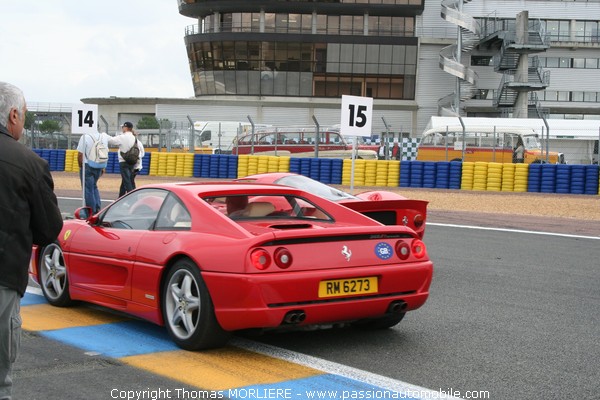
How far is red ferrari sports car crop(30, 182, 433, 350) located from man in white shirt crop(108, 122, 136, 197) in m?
9.70

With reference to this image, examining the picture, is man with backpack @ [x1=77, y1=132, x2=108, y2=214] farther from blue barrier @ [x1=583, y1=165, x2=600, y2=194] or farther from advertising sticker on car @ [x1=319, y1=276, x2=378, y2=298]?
blue barrier @ [x1=583, y1=165, x2=600, y2=194]

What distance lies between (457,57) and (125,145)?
43.5 metres

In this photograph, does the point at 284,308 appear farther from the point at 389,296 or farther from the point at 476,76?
the point at 476,76

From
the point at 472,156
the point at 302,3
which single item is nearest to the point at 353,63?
the point at 302,3

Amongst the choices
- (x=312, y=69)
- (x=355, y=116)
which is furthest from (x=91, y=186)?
(x=312, y=69)

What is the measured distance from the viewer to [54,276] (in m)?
7.14

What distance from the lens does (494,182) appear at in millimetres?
25484

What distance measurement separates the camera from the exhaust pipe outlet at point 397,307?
18.9 feet

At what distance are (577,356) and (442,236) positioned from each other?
Result: 330 inches

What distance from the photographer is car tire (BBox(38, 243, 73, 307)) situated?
7.02m

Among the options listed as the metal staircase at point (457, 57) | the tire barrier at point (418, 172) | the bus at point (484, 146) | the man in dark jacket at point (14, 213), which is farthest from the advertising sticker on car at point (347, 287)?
the metal staircase at point (457, 57)

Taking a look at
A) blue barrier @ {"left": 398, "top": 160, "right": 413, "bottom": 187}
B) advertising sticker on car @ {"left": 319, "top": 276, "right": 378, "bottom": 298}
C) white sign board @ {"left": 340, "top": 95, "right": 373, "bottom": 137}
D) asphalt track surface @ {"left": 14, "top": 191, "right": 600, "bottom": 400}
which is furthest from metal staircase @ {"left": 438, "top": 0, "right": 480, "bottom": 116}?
advertising sticker on car @ {"left": 319, "top": 276, "right": 378, "bottom": 298}

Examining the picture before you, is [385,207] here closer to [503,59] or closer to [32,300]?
[32,300]

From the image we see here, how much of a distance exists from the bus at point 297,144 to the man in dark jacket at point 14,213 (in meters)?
28.7
